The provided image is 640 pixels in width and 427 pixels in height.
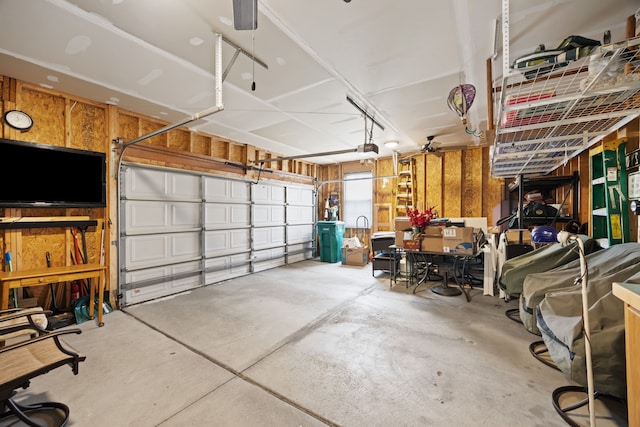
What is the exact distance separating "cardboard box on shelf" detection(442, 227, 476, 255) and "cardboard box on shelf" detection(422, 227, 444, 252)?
0.25 ft

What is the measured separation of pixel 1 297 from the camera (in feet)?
8.82

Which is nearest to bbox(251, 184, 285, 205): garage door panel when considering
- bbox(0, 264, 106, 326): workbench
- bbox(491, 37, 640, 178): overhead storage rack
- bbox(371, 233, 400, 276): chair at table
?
bbox(371, 233, 400, 276): chair at table

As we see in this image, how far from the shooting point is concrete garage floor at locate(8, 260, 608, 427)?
1.71m

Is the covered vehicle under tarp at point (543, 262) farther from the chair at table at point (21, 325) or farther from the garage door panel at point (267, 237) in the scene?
the garage door panel at point (267, 237)

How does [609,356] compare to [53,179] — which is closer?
[609,356]

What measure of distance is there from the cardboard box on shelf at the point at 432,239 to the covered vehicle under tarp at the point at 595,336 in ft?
7.79

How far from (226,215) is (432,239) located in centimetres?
397

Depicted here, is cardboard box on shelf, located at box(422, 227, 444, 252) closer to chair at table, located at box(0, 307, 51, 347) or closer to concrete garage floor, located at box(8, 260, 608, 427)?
concrete garage floor, located at box(8, 260, 608, 427)

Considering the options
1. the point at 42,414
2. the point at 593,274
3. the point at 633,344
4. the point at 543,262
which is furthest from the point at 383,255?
the point at 42,414

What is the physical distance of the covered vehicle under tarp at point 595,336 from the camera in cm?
130

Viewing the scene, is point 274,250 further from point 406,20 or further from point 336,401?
point 406,20

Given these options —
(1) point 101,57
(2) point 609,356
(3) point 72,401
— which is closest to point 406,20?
(2) point 609,356

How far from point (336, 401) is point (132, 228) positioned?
12.6 ft

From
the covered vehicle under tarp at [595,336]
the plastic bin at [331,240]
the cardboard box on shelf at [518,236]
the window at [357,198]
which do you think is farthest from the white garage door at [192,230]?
A: the covered vehicle under tarp at [595,336]
